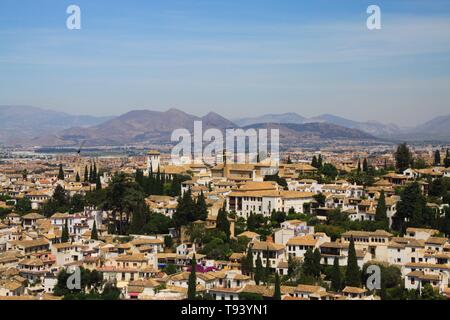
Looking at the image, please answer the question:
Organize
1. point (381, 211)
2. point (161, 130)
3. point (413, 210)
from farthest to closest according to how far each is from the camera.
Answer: point (161, 130) < point (381, 211) < point (413, 210)

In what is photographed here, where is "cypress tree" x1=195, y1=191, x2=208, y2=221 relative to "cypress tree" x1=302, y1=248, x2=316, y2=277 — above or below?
above

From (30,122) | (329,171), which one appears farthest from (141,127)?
(329,171)

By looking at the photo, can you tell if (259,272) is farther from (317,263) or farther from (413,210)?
(413,210)

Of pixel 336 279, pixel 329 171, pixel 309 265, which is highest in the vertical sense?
pixel 329 171

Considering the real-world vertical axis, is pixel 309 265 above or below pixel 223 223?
below

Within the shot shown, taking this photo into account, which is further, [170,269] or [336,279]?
[170,269]

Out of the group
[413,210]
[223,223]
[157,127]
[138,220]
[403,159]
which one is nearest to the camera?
[413,210]

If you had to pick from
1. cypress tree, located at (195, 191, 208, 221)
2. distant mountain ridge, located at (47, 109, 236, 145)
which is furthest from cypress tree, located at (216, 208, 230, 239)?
distant mountain ridge, located at (47, 109, 236, 145)

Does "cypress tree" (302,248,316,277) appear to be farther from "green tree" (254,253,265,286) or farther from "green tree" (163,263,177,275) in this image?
"green tree" (163,263,177,275)

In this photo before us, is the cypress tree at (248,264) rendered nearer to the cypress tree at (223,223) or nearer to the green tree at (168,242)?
the cypress tree at (223,223)
